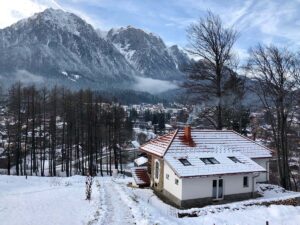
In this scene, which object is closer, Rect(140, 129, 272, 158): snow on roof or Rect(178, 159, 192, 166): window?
Rect(178, 159, 192, 166): window

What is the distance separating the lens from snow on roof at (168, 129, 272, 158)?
24.4 meters

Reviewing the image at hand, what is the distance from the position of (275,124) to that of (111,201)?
18.5 meters

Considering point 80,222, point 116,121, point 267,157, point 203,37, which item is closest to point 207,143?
point 267,157

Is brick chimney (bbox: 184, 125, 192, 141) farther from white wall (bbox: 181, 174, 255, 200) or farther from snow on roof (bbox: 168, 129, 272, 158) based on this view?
white wall (bbox: 181, 174, 255, 200)

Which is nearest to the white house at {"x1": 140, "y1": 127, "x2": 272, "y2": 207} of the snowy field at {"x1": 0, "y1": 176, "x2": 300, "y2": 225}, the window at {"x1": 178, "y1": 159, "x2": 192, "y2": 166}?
the window at {"x1": 178, "y1": 159, "x2": 192, "y2": 166}

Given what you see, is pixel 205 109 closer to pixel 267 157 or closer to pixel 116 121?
pixel 267 157

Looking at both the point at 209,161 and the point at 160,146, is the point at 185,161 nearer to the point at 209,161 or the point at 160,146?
the point at 209,161

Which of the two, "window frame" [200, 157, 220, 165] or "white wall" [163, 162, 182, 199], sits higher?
"window frame" [200, 157, 220, 165]

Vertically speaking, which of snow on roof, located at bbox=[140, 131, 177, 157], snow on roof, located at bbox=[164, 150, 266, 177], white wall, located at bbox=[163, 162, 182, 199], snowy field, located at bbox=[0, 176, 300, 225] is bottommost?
snowy field, located at bbox=[0, 176, 300, 225]

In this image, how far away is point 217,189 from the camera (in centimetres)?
2250

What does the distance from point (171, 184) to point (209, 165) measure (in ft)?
9.11

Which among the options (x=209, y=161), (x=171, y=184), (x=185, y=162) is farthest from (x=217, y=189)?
(x=171, y=184)

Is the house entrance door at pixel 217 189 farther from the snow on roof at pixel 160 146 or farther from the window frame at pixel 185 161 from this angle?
the snow on roof at pixel 160 146

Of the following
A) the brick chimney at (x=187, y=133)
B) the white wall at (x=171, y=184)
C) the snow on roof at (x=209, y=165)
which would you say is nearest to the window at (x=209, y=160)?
the snow on roof at (x=209, y=165)
